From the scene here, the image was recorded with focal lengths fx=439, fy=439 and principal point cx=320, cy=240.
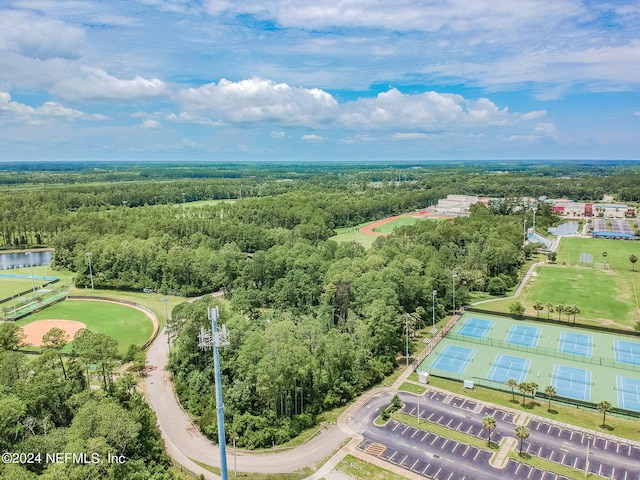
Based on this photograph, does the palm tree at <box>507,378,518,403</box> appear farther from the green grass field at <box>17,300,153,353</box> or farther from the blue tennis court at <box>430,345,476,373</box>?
the green grass field at <box>17,300,153,353</box>

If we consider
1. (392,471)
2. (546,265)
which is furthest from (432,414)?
(546,265)

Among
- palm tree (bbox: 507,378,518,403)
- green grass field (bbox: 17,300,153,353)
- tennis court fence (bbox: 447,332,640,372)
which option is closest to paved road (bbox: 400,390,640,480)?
palm tree (bbox: 507,378,518,403)

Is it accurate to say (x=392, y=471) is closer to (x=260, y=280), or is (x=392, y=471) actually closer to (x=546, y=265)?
(x=260, y=280)

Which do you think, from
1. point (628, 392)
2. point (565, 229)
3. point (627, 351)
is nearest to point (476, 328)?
point (627, 351)

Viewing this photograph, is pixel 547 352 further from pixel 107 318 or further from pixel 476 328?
pixel 107 318

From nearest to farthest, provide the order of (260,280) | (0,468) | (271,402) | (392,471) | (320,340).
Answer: (0,468) → (392,471) → (271,402) → (320,340) → (260,280)

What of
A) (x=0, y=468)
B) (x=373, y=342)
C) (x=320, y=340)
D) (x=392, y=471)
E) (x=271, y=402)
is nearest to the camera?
(x=0, y=468)
